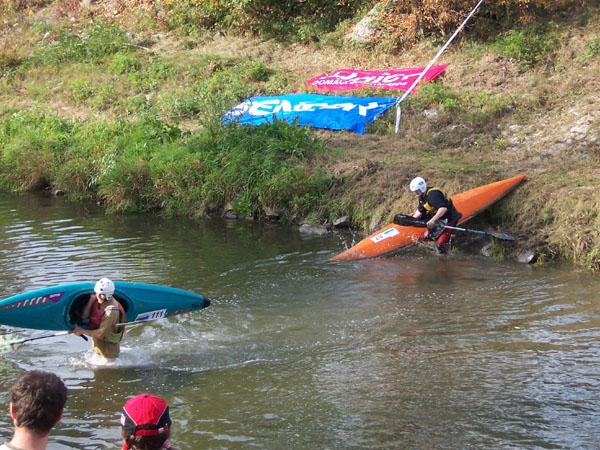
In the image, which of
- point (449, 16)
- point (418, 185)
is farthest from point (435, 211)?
point (449, 16)

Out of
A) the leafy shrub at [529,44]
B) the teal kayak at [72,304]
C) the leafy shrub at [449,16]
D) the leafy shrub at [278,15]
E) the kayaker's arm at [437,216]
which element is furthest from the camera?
the leafy shrub at [278,15]

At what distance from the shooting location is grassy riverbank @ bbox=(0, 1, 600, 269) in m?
11.4

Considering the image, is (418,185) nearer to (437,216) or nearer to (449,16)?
(437,216)

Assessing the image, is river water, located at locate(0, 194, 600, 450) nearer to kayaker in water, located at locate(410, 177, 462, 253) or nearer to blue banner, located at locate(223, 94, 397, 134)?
kayaker in water, located at locate(410, 177, 462, 253)

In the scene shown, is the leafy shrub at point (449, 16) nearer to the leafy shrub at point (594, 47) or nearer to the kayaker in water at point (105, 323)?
the leafy shrub at point (594, 47)

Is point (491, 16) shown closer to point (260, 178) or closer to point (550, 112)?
point (550, 112)

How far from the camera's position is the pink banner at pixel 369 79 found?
15219mm

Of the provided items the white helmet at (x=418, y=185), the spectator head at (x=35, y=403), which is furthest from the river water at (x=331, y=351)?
the spectator head at (x=35, y=403)

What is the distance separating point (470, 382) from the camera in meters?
6.06

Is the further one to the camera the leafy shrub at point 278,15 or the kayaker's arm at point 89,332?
the leafy shrub at point 278,15

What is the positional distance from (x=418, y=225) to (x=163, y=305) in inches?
175

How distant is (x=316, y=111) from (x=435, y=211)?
16.4 feet

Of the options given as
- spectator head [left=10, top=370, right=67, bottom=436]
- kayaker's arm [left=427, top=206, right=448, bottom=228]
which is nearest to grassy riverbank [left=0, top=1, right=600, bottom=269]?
kayaker's arm [left=427, top=206, right=448, bottom=228]

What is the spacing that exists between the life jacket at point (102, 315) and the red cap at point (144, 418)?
12.4 ft
